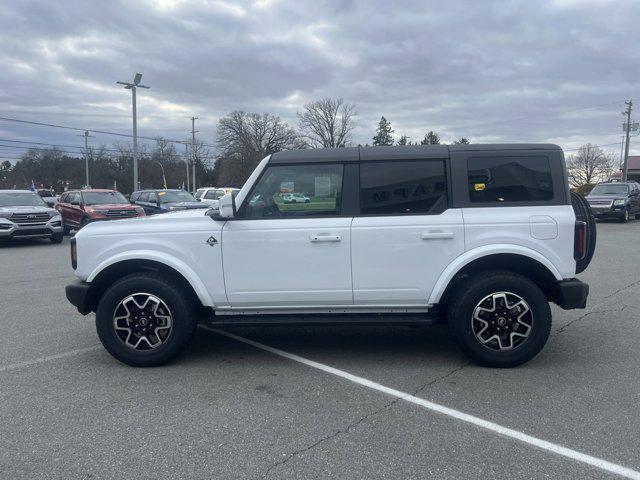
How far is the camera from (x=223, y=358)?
5.10 meters

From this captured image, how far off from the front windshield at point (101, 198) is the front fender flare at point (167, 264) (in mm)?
14675

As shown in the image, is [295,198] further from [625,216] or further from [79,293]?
[625,216]

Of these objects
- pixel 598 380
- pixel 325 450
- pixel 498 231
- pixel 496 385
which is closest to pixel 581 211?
pixel 498 231

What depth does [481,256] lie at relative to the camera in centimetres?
460

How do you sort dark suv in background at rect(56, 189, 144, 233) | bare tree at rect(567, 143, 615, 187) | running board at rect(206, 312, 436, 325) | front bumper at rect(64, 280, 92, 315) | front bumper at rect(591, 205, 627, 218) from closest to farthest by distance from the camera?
running board at rect(206, 312, 436, 325) < front bumper at rect(64, 280, 92, 315) < dark suv in background at rect(56, 189, 144, 233) < front bumper at rect(591, 205, 627, 218) < bare tree at rect(567, 143, 615, 187)

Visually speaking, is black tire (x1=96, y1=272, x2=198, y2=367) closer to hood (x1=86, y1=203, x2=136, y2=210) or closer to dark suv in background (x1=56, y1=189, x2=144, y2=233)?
dark suv in background (x1=56, y1=189, x2=144, y2=233)

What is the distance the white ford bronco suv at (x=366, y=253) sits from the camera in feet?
15.1

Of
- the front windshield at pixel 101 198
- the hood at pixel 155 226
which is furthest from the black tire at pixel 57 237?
the hood at pixel 155 226

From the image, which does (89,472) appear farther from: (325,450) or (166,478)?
(325,450)

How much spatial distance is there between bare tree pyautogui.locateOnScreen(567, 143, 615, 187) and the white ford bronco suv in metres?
93.1

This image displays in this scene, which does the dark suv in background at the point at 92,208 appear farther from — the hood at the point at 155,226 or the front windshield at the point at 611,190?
the front windshield at the point at 611,190

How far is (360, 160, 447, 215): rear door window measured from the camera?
15.5ft

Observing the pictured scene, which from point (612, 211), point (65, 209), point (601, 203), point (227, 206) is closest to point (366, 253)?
point (227, 206)

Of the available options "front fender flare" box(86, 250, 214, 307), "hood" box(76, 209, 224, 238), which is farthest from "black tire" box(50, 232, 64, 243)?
"front fender flare" box(86, 250, 214, 307)
